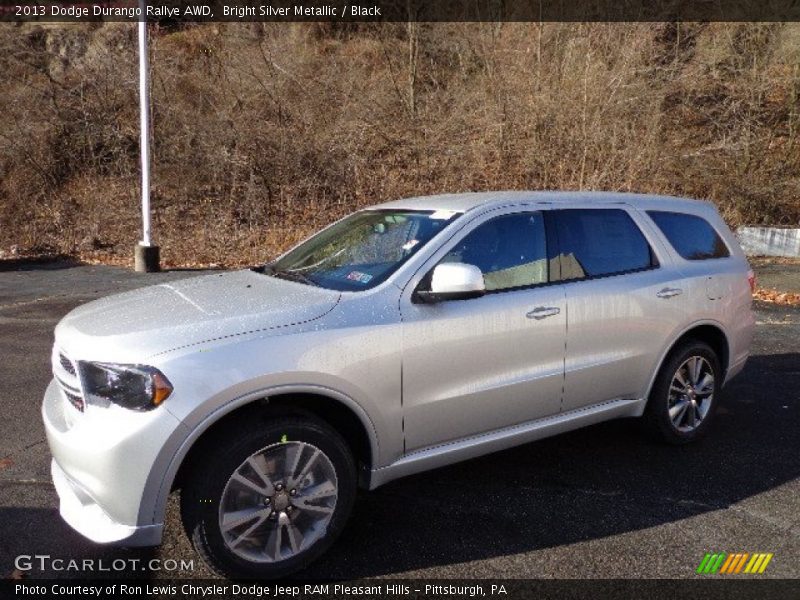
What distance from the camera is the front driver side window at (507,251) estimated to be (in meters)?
3.65

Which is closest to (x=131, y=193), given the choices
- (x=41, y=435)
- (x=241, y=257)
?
(x=241, y=257)

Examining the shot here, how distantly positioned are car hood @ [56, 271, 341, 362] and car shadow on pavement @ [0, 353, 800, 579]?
1074mm

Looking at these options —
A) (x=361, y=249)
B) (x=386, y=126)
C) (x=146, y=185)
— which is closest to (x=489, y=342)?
(x=361, y=249)

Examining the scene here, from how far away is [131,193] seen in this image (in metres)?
17.8

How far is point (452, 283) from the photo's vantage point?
3.22 meters

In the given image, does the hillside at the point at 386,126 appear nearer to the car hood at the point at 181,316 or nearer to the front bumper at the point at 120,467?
the car hood at the point at 181,316

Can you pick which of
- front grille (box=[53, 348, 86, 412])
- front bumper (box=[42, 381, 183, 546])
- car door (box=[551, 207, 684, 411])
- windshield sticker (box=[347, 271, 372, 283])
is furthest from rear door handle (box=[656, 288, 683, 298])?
front grille (box=[53, 348, 86, 412])

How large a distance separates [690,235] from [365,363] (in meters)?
2.86

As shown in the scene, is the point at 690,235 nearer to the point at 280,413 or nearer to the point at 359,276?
the point at 359,276

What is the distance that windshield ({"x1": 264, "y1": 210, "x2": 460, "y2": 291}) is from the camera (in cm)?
355

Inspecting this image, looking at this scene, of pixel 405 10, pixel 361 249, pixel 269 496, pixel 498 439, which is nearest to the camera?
pixel 269 496

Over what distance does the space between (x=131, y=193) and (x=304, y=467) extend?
1663 centimetres

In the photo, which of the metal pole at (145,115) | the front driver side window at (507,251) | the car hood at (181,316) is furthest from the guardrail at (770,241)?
the car hood at (181,316)

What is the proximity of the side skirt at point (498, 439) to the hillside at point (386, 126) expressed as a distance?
12.1 m
